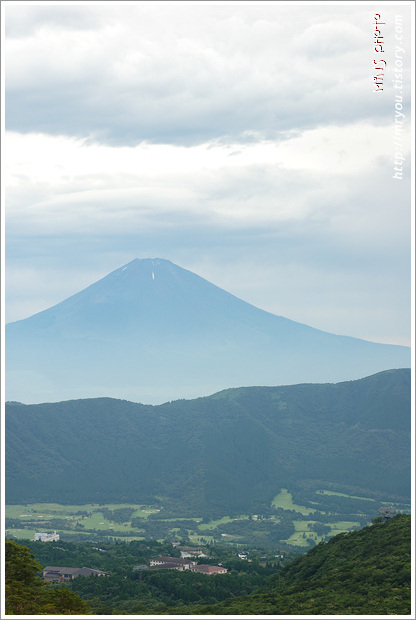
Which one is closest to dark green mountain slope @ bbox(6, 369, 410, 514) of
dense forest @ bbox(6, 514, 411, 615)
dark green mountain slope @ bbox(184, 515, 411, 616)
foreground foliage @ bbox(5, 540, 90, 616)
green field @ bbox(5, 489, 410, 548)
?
green field @ bbox(5, 489, 410, 548)

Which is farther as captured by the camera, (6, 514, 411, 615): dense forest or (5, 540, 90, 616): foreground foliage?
(6, 514, 411, 615): dense forest

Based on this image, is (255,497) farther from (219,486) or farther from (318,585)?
(318,585)

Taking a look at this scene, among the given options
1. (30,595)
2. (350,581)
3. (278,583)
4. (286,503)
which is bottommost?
(286,503)

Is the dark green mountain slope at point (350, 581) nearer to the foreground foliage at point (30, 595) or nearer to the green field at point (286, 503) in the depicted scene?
the foreground foliage at point (30, 595)

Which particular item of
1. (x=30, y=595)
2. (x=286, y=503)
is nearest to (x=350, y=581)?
(x=30, y=595)

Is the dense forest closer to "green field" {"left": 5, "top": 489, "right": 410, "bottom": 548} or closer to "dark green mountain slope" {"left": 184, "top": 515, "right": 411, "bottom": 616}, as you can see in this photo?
"dark green mountain slope" {"left": 184, "top": 515, "right": 411, "bottom": 616}

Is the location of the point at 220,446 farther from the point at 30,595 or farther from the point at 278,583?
the point at 30,595

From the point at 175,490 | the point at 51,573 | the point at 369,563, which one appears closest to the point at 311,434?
the point at 175,490
